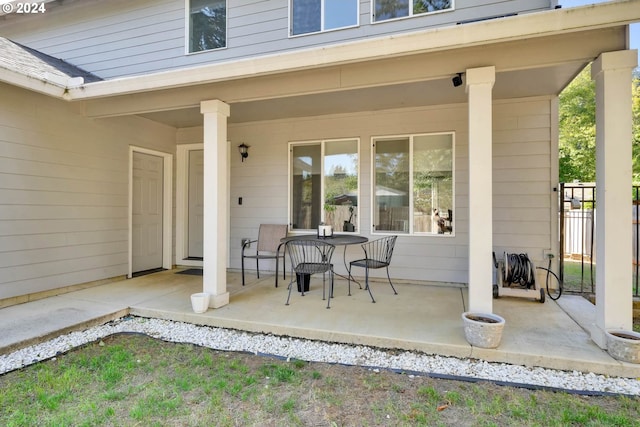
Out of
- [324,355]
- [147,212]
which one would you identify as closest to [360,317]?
[324,355]

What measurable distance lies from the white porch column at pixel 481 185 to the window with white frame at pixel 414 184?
5.94 feet

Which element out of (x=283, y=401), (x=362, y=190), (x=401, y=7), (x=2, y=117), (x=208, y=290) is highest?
(x=401, y=7)

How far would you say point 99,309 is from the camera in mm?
3664

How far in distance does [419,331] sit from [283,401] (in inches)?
55.2

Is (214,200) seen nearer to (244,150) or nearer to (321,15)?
(244,150)

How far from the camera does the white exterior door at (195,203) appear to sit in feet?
19.7

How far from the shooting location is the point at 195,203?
603 centimetres

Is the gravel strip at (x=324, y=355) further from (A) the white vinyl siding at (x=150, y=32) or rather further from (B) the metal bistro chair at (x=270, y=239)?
(A) the white vinyl siding at (x=150, y=32)

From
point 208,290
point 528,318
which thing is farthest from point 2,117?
point 528,318

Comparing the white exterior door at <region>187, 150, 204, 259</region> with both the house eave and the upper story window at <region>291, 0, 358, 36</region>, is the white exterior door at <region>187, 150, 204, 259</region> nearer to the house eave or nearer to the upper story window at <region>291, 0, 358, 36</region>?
the house eave

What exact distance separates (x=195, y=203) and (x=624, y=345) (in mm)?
5805

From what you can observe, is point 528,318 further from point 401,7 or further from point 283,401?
point 401,7
